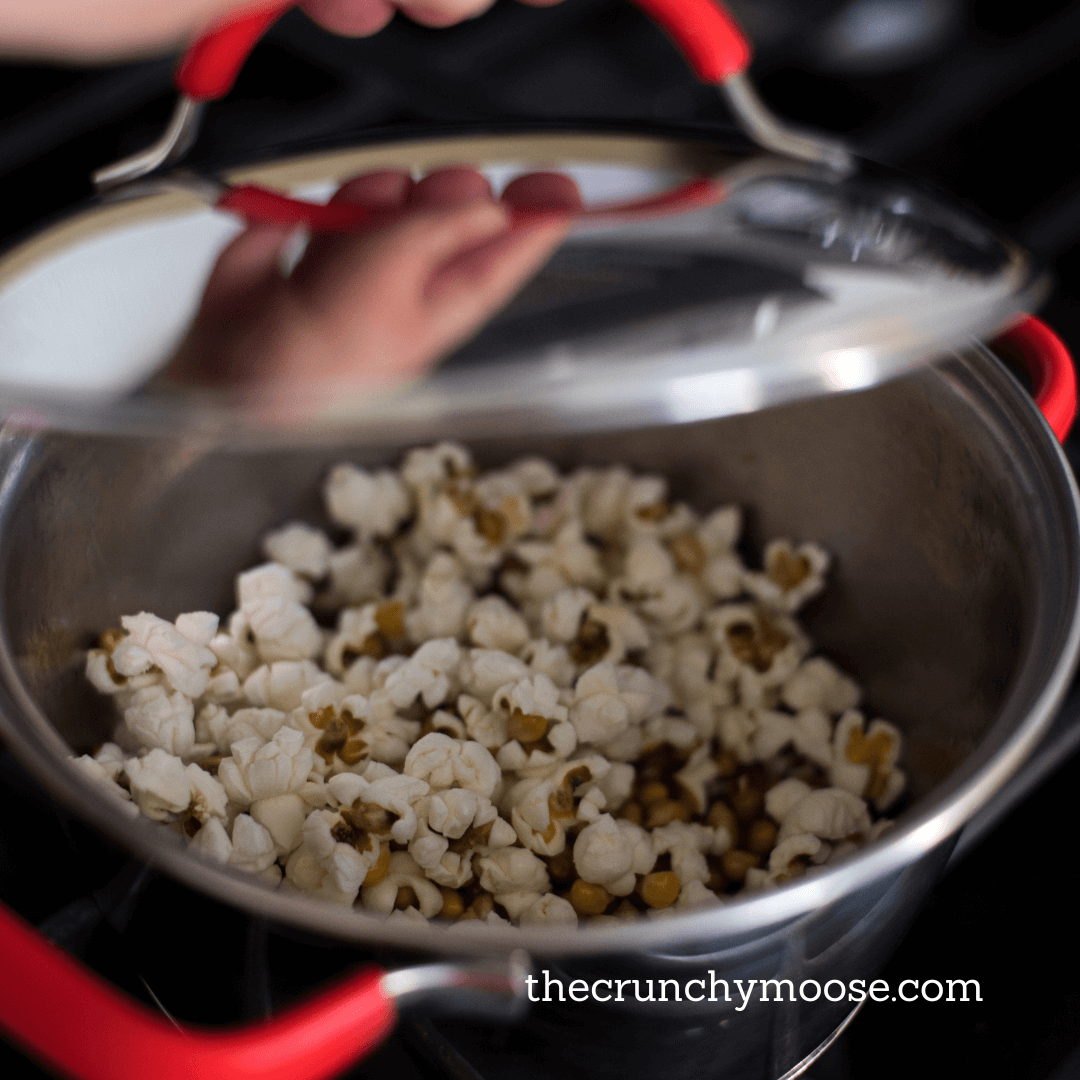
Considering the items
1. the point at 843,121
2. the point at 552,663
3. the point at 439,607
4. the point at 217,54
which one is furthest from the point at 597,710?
the point at 843,121

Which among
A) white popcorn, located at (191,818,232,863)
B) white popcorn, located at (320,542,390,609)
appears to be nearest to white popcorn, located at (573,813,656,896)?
white popcorn, located at (191,818,232,863)

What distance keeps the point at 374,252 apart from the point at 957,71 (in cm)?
110

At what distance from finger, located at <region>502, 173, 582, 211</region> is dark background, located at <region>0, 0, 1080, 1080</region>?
109 mm

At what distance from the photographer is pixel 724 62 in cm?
66

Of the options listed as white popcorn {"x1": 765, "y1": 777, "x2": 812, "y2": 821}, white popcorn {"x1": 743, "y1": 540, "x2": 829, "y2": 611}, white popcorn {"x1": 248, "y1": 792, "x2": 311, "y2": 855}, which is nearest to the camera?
white popcorn {"x1": 248, "y1": 792, "x2": 311, "y2": 855}

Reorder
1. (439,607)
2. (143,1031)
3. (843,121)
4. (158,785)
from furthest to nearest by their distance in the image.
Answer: (843,121), (439,607), (158,785), (143,1031)

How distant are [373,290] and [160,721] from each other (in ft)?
1.11

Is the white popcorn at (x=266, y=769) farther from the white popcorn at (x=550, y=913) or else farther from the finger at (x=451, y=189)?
the finger at (x=451, y=189)

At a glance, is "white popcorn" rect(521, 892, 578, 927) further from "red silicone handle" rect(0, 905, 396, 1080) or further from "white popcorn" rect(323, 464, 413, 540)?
"white popcorn" rect(323, 464, 413, 540)

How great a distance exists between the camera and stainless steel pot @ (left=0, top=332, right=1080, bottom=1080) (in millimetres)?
456

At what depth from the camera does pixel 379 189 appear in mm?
602

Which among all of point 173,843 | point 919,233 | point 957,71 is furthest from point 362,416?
point 957,71

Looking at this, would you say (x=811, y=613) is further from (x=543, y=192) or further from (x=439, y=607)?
(x=543, y=192)

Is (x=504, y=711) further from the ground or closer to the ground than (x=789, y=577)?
further from the ground
